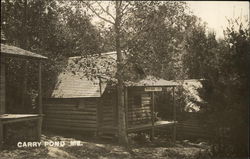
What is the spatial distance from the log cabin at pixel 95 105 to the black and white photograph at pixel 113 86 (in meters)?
0.07

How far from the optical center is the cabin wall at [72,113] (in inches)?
877

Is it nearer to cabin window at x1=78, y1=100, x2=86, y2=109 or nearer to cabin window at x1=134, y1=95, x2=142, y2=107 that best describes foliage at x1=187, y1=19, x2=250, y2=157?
cabin window at x1=78, y1=100, x2=86, y2=109

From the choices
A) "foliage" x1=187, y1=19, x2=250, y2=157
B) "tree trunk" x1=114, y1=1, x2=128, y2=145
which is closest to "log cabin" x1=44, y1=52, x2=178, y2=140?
"tree trunk" x1=114, y1=1, x2=128, y2=145

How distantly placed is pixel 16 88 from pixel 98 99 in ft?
20.4

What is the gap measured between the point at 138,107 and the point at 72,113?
176 inches

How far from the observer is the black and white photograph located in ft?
46.3

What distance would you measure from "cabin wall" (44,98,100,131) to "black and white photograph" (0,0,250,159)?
6 cm

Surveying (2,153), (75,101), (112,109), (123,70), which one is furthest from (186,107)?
(2,153)

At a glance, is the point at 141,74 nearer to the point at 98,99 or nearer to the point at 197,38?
→ the point at 98,99

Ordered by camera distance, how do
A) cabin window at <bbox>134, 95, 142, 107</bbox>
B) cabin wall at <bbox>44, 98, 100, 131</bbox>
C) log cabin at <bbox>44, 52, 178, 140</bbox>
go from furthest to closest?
cabin window at <bbox>134, 95, 142, 107</bbox> → cabin wall at <bbox>44, 98, 100, 131</bbox> → log cabin at <bbox>44, 52, 178, 140</bbox>

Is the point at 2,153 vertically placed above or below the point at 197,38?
below

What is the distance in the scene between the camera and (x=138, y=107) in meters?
24.6

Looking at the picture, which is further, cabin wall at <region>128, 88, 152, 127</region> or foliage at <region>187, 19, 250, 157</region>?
cabin wall at <region>128, 88, 152, 127</region>

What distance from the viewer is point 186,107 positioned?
2780cm
